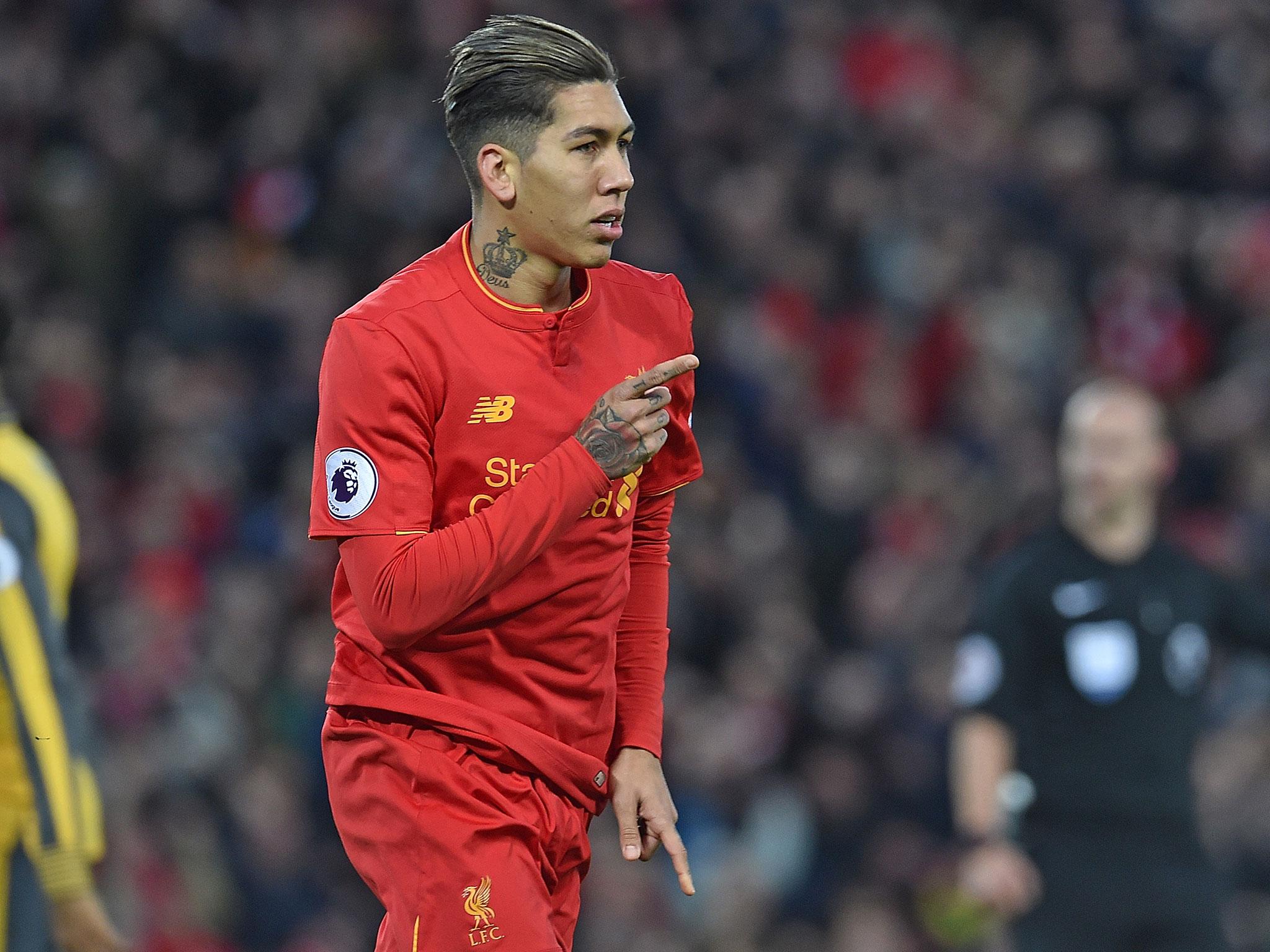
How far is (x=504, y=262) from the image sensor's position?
118 inches

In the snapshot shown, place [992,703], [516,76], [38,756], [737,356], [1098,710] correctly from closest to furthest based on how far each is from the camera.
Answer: [516,76]
[38,756]
[1098,710]
[992,703]
[737,356]

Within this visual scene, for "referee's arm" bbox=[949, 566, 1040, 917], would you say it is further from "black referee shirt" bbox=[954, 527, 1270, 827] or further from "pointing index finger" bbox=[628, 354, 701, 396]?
"pointing index finger" bbox=[628, 354, 701, 396]

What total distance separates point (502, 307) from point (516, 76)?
35cm

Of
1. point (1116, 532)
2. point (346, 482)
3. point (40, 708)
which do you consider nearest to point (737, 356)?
point (1116, 532)

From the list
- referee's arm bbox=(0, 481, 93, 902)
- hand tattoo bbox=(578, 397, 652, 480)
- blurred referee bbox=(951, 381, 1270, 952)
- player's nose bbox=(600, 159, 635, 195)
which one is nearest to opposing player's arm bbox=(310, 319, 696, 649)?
hand tattoo bbox=(578, 397, 652, 480)

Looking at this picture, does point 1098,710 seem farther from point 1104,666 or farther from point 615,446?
point 615,446

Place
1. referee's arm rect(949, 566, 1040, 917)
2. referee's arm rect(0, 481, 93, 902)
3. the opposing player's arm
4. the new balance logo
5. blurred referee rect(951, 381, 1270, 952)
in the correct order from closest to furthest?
the opposing player's arm
the new balance logo
referee's arm rect(0, 481, 93, 902)
blurred referee rect(951, 381, 1270, 952)
referee's arm rect(949, 566, 1040, 917)

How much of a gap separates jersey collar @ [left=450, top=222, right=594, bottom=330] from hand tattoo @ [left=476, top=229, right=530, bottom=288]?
0.06ft

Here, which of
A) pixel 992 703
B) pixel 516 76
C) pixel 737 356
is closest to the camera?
pixel 516 76

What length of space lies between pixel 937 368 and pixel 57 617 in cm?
652

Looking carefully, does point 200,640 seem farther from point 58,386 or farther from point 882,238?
point 882,238

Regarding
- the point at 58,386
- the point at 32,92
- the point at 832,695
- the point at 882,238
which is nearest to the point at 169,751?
the point at 58,386

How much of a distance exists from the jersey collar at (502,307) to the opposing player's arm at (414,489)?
18 cm

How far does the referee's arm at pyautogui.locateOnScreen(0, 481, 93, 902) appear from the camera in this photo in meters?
3.74
